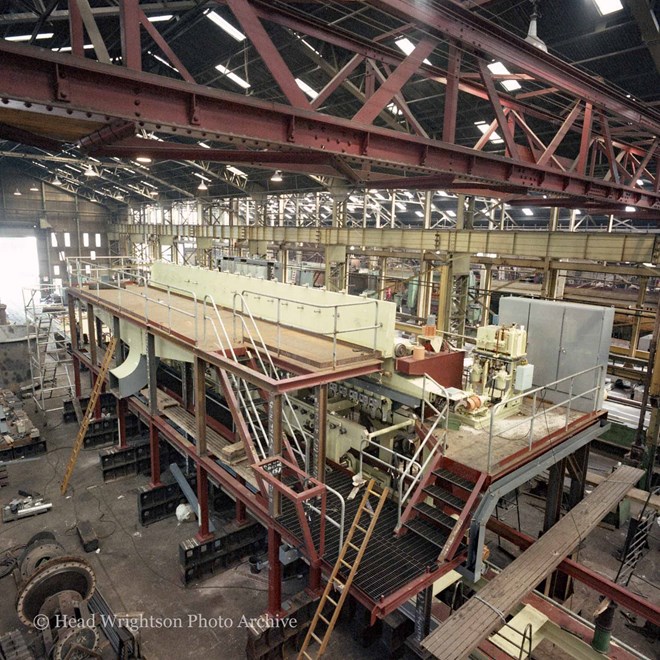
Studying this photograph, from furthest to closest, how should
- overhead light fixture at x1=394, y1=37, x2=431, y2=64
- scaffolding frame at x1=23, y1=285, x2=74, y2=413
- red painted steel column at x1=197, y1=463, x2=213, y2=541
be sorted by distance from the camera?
1. scaffolding frame at x1=23, y1=285, x2=74, y2=413
2. overhead light fixture at x1=394, y1=37, x2=431, y2=64
3. red painted steel column at x1=197, y1=463, x2=213, y2=541

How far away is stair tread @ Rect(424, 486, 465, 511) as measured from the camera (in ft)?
23.2

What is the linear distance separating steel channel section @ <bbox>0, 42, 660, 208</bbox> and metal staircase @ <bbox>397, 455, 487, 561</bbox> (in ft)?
15.4

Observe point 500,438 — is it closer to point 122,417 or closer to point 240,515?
point 240,515

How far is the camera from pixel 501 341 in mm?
9188

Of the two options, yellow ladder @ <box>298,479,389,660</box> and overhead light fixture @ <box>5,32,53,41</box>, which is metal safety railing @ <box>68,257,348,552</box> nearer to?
yellow ladder @ <box>298,479,389,660</box>

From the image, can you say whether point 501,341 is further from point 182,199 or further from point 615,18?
point 182,199

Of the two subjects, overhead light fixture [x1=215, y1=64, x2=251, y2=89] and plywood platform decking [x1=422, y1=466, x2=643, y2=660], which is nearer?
plywood platform decking [x1=422, y1=466, x2=643, y2=660]

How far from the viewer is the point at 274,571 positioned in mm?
7914

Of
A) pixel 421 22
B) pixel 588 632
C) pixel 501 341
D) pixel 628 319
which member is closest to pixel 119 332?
pixel 501 341

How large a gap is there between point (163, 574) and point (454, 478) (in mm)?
6706

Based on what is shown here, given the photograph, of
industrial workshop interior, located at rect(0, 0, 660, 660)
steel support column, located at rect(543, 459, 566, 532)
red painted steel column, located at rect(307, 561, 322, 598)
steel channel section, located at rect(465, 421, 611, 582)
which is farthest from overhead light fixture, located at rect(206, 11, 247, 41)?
steel support column, located at rect(543, 459, 566, 532)

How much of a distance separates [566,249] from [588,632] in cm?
927

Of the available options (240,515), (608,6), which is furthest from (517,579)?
(608,6)

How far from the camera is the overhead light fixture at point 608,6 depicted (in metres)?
8.44
